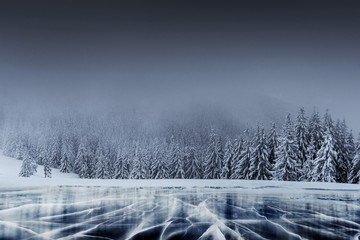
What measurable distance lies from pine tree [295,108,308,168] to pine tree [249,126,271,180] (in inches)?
168

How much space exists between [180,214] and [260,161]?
94.8ft

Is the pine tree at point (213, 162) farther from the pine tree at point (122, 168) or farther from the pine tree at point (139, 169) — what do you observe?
the pine tree at point (122, 168)

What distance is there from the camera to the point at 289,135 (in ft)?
114

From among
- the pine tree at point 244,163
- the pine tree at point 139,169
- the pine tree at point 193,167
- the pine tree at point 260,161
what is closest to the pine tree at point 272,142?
the pine tree at point 260,161

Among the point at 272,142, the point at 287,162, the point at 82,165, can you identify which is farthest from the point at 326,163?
the point at 82,165

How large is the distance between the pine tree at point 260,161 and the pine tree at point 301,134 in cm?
428

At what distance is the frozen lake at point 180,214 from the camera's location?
24.9 feet

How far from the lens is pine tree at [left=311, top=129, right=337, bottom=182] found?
29.8 metres

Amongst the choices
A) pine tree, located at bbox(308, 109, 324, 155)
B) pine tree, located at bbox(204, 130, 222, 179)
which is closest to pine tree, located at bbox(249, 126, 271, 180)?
pine tree, located at bbox(308, 109, 324, 155)

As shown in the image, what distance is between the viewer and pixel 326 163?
30.1 metres

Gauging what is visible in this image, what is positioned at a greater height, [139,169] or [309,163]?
[309,163]

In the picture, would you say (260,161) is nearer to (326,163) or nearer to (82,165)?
(326,163)

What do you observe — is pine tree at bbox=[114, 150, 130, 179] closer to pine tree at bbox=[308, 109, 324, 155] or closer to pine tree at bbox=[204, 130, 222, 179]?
pine tree at bbox=[204, 130, 222, 179]

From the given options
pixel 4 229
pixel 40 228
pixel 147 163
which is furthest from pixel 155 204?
pixel 147 163
